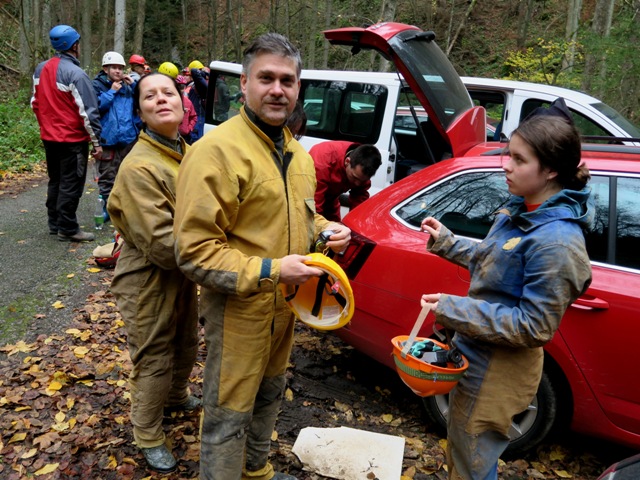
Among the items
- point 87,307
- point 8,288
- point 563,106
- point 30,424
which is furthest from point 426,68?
point 8,288

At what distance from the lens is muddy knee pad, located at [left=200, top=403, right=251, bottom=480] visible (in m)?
2.15

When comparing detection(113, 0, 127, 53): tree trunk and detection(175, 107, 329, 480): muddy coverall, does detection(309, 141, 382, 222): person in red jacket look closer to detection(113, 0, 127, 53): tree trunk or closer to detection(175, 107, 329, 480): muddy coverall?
detection(175, 107, 329, 480): muddy coverall

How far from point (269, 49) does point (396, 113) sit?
16.3 ft

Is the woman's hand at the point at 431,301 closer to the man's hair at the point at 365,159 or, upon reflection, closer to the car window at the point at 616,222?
the car window at the point at 616,222

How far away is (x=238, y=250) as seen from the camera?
1.92m

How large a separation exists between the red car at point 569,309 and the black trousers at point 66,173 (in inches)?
152

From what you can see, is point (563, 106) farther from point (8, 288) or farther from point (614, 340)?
point (8, 288)

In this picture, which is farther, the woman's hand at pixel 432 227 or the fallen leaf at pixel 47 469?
the fallen leaf at pixel 47 469

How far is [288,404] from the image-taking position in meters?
3.48

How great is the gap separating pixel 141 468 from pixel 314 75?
234 inches

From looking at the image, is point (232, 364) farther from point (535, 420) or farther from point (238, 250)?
point (535, 420)

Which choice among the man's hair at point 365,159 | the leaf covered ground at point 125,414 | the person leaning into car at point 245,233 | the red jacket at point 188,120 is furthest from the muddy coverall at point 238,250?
Result: the red jacket at point 188,120

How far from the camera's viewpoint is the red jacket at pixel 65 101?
221 inches

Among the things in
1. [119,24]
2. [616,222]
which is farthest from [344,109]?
[119,24]
